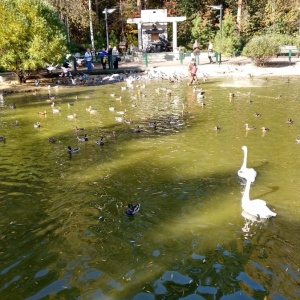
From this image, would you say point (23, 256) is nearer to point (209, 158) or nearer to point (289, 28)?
point (209, 158)

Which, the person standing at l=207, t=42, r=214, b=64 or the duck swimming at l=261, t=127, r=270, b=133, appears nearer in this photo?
the duck swimming at l=261, t=127, r=270, b=133

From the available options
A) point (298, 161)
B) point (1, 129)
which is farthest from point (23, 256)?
point (1, 129)

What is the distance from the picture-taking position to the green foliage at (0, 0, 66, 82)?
2194cm

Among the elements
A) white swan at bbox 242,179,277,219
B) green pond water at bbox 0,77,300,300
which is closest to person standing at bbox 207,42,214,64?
green pond water at bbox 0,77,300,300

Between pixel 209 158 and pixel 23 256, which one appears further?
pixel 209 158

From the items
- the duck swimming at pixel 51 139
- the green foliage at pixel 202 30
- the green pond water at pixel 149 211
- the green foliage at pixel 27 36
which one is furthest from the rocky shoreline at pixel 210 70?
the duck swimming at pixel 51 139

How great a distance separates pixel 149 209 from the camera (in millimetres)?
7371

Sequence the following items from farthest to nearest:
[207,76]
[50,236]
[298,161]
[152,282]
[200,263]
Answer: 1. [207,76]
2. [298,161]
3. [50,236]
4. [200,263]
5. [152,282]

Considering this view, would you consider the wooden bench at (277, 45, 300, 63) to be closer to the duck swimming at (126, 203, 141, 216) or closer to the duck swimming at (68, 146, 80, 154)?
the duck swimming at (68, 146, 80, 154)

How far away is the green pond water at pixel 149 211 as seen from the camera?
5355 millimetres

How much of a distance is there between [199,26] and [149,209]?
3872 centimetres

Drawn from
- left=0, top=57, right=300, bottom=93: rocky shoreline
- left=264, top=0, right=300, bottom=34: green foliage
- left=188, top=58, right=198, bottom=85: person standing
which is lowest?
left=0, top=57, right=300, bottom=93: rocky shoreline

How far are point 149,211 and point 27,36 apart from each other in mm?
18808

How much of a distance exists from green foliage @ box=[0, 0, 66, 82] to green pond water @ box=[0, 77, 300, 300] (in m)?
9.15
